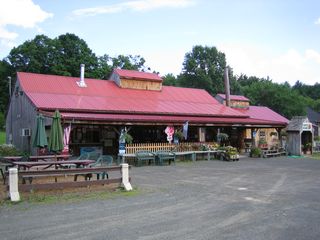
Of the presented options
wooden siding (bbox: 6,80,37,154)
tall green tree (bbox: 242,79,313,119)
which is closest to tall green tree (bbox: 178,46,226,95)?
tall green tree (bbox: 242,79,313,119)

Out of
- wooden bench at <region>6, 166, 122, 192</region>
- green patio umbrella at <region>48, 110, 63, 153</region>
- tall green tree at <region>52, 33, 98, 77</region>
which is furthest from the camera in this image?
tall green tree at <region>52, 33, 98, 77</region>

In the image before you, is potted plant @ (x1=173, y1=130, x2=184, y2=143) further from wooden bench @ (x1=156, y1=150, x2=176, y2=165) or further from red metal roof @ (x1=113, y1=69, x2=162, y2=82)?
red metal roof @ (x1=113, y1=69, x2=162, y2=82)

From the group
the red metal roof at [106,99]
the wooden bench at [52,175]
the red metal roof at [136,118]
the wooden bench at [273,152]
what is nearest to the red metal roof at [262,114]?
the red metal roof at [106,99]

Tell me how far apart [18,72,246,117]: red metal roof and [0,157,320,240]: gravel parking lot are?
12.7 metres

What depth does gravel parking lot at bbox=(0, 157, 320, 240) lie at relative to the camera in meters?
6.08

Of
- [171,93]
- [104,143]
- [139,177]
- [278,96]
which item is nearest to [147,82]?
[171,93]

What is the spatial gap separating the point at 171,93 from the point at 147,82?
2.21 metres

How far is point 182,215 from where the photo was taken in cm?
737

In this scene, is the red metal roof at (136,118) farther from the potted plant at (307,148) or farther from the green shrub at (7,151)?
the green shrub at (7,151)

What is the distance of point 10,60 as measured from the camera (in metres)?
45.3

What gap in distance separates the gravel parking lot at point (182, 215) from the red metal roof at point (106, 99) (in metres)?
12.7

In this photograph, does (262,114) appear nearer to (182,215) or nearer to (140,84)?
(140,84)

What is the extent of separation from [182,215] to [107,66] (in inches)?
1672

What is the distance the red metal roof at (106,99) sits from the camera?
2283 centimetres
